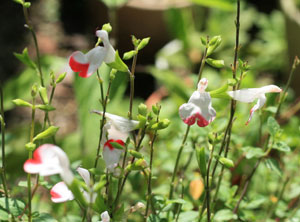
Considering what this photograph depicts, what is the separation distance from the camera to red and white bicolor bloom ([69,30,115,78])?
1.78ft

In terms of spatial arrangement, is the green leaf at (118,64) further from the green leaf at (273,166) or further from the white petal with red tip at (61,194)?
the green leaf at (273,166)

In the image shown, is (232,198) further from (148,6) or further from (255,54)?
(148,6)

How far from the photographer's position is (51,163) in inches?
18.5

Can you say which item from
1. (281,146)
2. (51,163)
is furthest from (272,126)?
(51,163)

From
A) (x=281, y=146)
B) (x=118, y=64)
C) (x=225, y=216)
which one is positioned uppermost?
(x=118, y=64)

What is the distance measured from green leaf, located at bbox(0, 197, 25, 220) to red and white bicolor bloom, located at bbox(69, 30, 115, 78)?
21cm

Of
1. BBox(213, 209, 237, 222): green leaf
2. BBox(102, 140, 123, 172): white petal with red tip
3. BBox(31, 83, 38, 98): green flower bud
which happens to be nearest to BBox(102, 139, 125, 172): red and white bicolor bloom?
BBox(102, 140, 123, 172): white petal with red tip

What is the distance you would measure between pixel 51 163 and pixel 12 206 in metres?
0.19

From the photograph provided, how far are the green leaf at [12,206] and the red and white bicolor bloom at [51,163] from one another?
0.18 m

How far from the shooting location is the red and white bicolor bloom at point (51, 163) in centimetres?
47

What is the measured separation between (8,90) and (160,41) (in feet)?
3.70

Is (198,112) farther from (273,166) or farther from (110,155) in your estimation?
(273,166)

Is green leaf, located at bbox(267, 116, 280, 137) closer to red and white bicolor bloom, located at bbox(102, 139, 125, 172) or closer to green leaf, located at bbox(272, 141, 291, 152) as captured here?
green leaf, located at bbox(272, 141, 291, 152)

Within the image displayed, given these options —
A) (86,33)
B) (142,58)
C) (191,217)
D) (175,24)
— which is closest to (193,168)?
(191,217)
